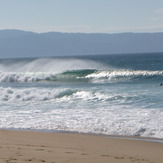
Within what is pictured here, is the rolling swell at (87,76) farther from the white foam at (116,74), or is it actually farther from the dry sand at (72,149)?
the dry sand at (72,149)

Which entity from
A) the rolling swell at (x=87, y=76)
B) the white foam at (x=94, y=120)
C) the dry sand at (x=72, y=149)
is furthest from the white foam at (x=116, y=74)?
the dry sand at (x=72, y=149)

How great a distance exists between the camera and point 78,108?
1755 centimetres

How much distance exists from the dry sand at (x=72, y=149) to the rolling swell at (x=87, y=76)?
66.9 ft

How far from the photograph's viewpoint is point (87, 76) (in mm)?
37562

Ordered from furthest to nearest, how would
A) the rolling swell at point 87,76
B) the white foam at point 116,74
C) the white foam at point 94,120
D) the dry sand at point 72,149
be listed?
the white foam at point 116,74, the rolling swell at point 87,76, the white foam at point 94,120, the dry sand at point 72,149

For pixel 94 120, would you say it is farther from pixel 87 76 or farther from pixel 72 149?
pixel 87 76

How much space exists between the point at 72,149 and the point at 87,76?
27111 millimetres

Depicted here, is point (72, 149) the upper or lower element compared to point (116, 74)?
lower

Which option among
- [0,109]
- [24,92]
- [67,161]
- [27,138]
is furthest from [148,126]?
[24,92]

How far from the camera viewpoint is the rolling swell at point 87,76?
33.8 m

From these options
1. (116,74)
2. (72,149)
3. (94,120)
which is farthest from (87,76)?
(72,149)

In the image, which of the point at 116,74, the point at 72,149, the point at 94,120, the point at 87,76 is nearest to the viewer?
the point at 72,149

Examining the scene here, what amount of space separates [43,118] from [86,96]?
19.7 feet

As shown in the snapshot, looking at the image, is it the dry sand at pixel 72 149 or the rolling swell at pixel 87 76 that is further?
the rolling swell at pixel 87 76
